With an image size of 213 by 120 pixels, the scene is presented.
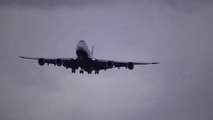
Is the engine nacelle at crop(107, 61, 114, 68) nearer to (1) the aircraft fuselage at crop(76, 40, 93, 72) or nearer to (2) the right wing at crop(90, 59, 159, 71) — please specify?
(2) the right wing at crop(90, 59, 159, 71)

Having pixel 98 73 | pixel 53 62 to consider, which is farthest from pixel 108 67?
pixel 53 62

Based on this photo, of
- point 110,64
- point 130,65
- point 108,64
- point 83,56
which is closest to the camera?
point 83,56

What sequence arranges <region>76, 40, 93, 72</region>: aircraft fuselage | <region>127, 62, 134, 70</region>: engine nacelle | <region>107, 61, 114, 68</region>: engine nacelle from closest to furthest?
<region>76, 40, 93, 72</region>: aircraft fuselage, <region>107, 61, 114, 68</region>: engine nacelle, <region>127, 62, 134, 70</region>: engine nacelle

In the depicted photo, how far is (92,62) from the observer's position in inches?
3907

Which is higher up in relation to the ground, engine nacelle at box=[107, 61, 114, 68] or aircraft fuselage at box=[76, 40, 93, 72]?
aircraft fuselage at box=[76, 40, 93, 72]

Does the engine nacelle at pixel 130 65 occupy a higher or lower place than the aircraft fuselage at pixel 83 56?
lower

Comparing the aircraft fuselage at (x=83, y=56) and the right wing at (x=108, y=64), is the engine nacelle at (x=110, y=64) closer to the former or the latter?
the right wing at (x=108, y=64)

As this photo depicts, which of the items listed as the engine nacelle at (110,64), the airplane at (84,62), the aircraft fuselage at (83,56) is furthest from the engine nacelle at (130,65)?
the aircraft fuselage at (83,56)

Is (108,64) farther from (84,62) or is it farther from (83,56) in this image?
(83,56)

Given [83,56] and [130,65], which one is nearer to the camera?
[83,56]

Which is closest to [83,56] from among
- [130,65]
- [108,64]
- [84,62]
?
[84,62]

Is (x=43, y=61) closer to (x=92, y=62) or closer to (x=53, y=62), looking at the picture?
(x=53, y=62)

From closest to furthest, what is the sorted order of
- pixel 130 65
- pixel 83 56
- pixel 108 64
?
pixel 83 56 < pixel 108 64 < pixel 130 65

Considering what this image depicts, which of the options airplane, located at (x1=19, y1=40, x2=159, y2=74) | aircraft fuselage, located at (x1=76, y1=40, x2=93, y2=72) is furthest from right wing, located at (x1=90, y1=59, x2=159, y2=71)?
aircraft fuselage, located at (x1=76, y1=40, x2=93, y2=72)
